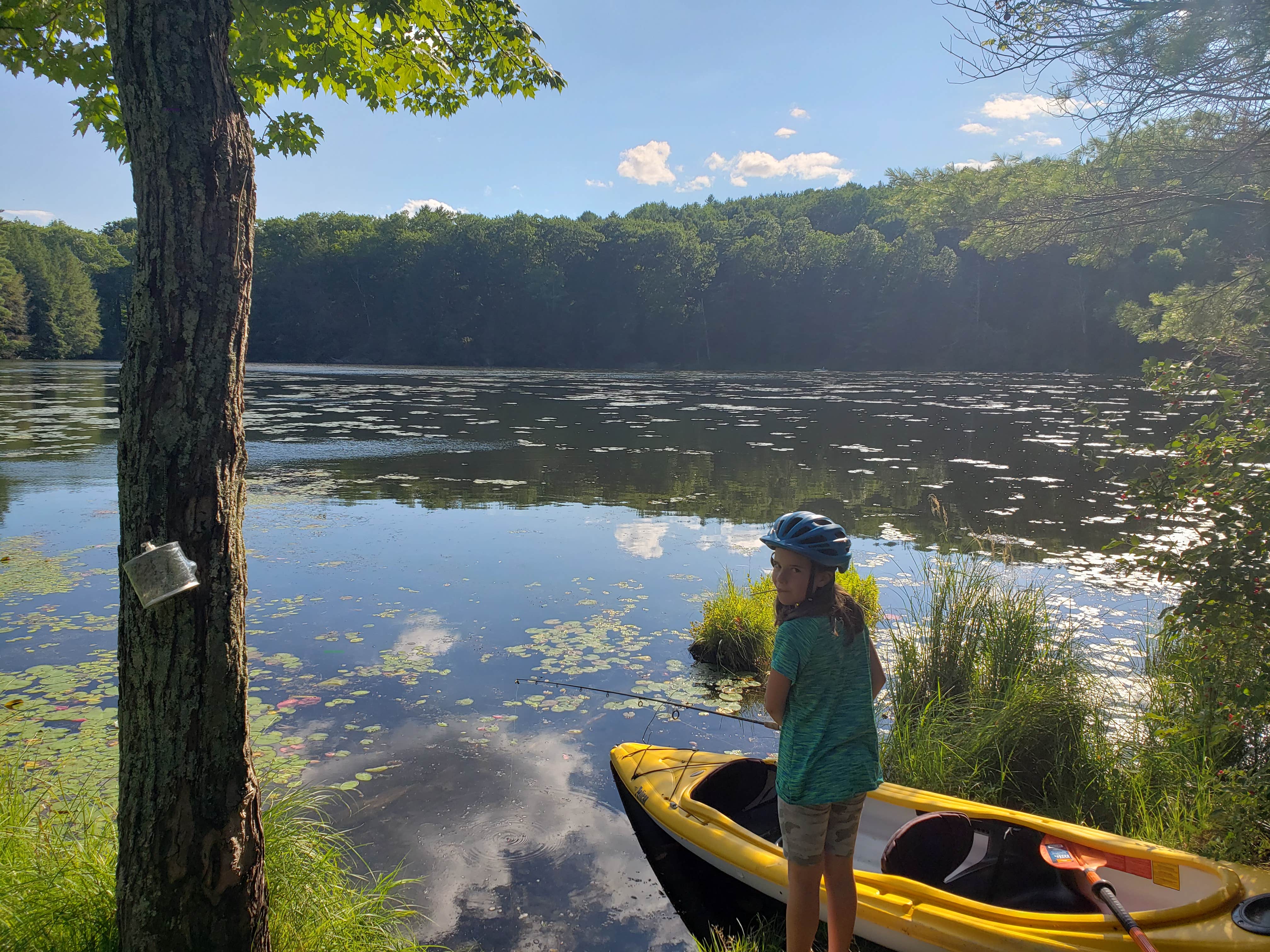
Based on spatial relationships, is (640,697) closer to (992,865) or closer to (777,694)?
(992,865)

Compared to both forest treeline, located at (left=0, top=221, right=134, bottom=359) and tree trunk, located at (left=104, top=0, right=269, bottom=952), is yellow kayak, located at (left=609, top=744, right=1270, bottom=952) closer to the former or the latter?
tree trunk, located at (left=104, top=0, right=269, bottom=952)

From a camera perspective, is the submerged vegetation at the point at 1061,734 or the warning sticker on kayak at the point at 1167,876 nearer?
the warning sticker on kayak at the point at 1167,876

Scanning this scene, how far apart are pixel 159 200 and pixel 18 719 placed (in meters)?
4.14

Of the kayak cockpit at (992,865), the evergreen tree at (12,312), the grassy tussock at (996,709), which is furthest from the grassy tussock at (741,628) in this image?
the evergreen tree at (12,312)

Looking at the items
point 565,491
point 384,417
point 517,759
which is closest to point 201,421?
point 517,759

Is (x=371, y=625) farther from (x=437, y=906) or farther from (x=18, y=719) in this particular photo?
(x=437, y=906)

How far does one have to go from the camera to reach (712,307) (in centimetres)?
7669

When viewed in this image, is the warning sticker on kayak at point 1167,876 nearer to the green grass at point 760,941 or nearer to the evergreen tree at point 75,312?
the green grass at point 760,941

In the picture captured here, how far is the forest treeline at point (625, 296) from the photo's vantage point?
63562mm

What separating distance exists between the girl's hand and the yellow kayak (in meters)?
0.99

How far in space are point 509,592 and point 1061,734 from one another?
473 cm

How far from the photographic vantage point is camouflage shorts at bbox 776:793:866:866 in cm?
259

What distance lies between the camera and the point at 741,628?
623cm

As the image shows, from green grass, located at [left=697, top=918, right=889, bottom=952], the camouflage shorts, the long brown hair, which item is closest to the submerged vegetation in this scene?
green grass, located at [left=697, top=918, right=889, bottom=952]
